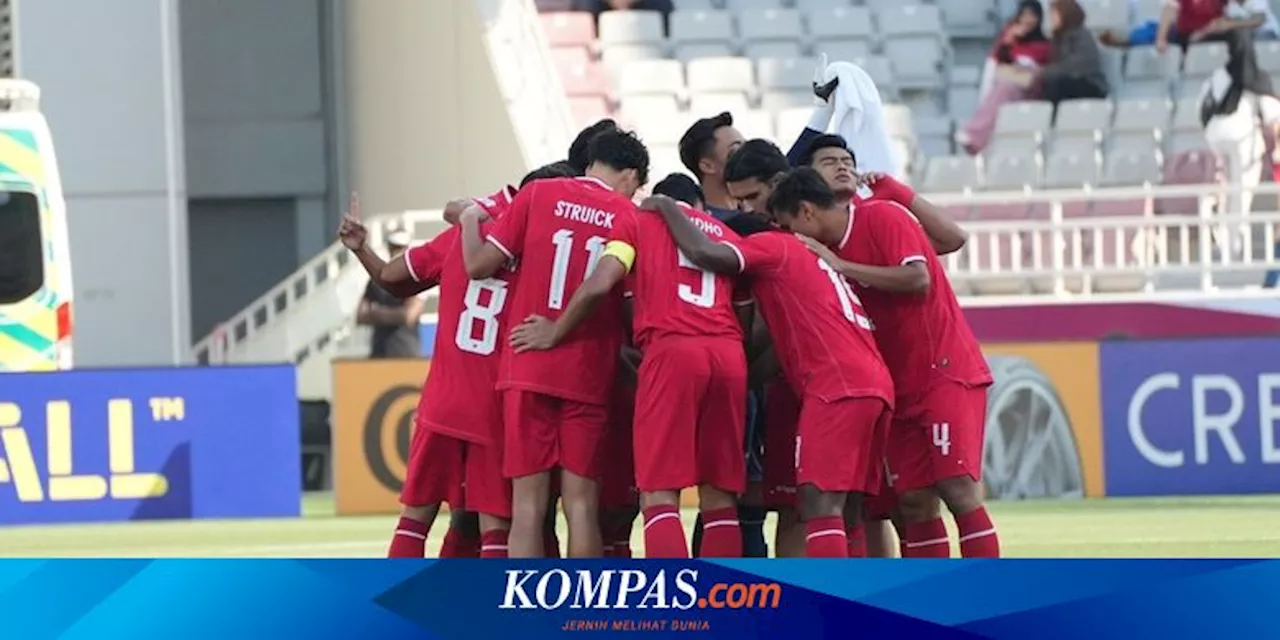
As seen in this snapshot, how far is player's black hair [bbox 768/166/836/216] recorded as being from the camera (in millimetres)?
10539

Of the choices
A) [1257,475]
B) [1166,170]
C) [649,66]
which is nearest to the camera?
[1257,475]

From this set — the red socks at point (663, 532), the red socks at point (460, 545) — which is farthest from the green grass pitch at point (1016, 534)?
the red socks at point (663, 532)

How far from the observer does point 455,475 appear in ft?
36.8

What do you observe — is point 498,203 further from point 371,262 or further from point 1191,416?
point 1191,416

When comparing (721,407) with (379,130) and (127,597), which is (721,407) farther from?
(379,130)

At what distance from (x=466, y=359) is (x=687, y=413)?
100 cm

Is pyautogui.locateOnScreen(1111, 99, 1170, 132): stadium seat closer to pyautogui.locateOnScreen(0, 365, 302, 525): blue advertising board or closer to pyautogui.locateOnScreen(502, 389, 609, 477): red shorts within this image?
pyautogui.locateOnScreen(0, 365, 302, 525): blue advertising board

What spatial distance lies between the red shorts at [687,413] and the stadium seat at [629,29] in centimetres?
1607

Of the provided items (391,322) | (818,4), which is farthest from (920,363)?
(818,4)

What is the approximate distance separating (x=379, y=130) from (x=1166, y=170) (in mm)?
7220

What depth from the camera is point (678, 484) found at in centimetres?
1054

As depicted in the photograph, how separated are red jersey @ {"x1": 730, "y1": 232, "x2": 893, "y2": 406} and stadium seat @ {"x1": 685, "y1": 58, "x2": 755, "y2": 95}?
15.3 metres

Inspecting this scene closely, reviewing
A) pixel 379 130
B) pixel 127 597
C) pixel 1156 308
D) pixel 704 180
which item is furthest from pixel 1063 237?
pixel 127 597

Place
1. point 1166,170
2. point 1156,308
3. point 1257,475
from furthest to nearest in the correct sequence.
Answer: point 1166,170
point 1156,308
point 1257,475
